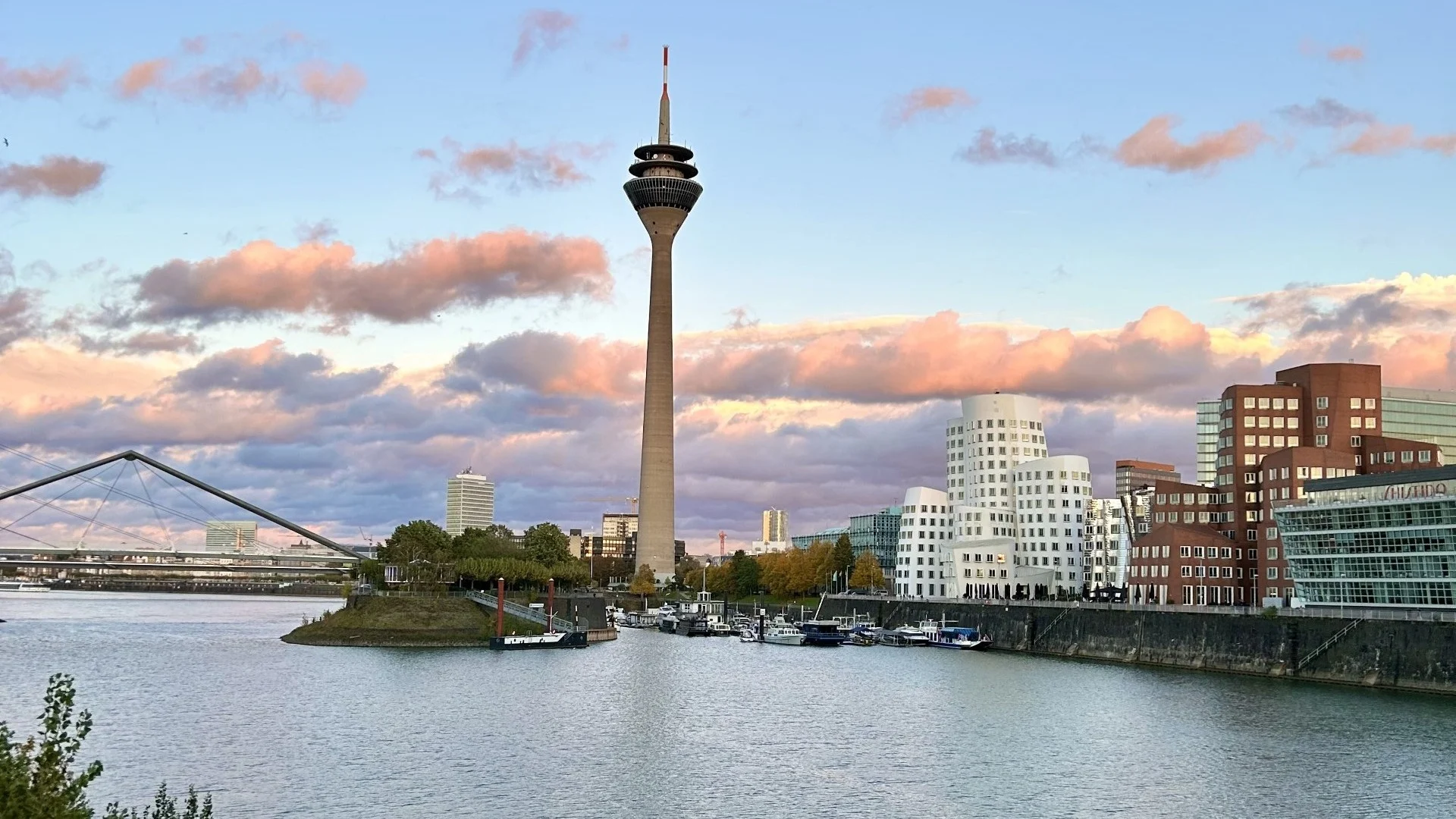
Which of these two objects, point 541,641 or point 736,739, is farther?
point 541,641

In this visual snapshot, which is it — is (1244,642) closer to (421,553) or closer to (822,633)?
(822,633)


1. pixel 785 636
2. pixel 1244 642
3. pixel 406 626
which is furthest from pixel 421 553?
pixel 1244 642

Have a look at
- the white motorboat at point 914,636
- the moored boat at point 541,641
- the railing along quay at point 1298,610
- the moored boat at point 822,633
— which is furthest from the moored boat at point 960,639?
the moored boat at point 541,641

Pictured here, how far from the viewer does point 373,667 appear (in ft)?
357

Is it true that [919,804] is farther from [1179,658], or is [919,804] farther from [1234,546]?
[1234,546]

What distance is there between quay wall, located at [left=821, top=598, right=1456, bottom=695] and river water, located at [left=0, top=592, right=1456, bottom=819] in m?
3.39

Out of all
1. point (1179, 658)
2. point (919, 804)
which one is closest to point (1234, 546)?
point (1179, 658)

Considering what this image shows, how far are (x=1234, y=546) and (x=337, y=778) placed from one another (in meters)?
104

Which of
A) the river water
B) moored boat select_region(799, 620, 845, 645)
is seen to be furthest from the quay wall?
moored boat select_region(799, 620, 845, 645)

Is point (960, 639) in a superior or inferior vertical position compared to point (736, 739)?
inferior

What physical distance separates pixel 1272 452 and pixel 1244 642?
119 ft

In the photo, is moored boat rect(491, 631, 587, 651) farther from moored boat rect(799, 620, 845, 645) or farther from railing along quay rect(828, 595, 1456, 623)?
railing along quay rect(828, 595, 1456, 623)

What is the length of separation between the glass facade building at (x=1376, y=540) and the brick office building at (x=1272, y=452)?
10707 millimetres

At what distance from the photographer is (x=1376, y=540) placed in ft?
354
